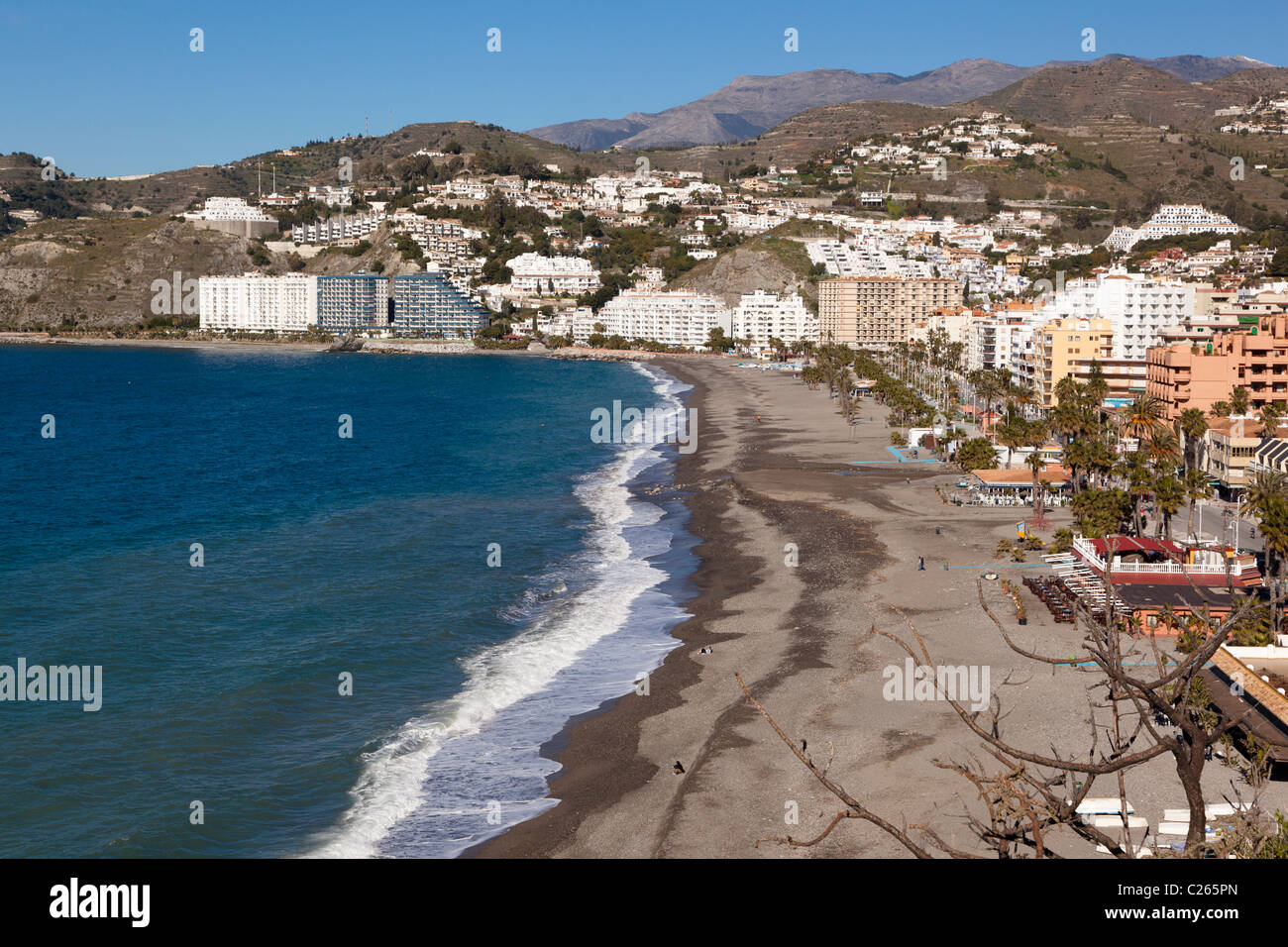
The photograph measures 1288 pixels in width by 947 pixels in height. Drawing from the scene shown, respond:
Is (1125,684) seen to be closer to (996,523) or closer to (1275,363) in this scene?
(996,523)

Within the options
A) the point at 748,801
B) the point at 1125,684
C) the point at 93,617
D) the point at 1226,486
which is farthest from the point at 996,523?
the point at 1125,684

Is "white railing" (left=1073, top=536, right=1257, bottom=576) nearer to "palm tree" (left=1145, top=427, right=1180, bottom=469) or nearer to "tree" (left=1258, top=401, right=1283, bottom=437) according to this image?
"palm tree" (left=1145, top=427, right=1180, bottom=469)

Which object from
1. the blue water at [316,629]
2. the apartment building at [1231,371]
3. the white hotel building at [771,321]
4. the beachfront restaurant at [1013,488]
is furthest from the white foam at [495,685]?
the white hotel building at [771,321]

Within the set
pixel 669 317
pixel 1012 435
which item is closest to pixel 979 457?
pixel 1012 435

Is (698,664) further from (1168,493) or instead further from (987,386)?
(987,386)

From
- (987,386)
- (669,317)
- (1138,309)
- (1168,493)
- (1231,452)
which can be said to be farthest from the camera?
(669,317)
